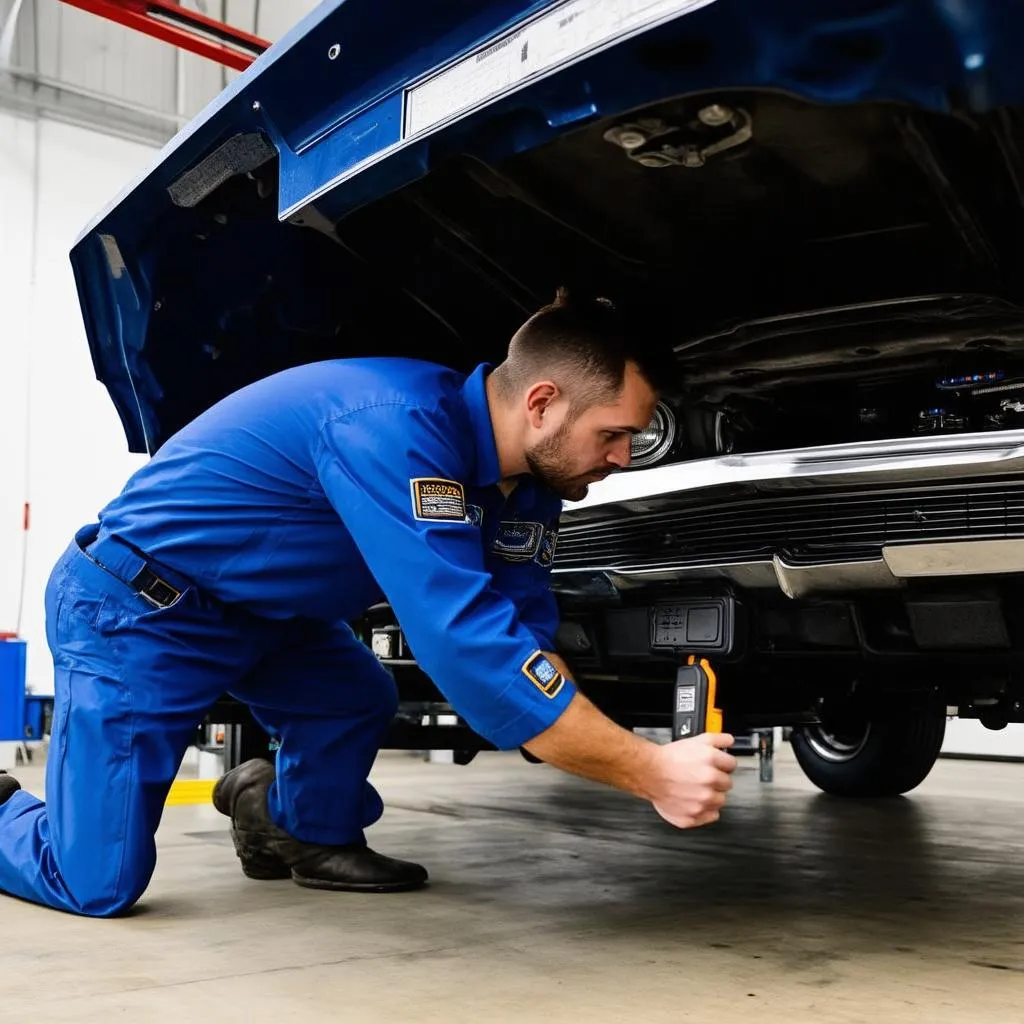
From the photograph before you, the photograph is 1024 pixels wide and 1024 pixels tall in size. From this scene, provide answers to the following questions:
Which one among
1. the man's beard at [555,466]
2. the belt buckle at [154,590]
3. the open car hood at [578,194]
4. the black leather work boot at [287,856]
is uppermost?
the open car hood at [578,194]

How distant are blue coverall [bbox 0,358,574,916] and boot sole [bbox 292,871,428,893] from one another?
369 mm

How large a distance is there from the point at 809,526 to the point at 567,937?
0.72 meters

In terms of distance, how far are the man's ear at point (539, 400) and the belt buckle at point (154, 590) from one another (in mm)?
644

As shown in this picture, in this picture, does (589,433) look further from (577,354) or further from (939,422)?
(939,422)

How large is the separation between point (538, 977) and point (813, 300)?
1.11 metres

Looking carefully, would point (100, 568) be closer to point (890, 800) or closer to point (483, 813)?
point (483, 813)

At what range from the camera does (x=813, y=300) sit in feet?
6.31

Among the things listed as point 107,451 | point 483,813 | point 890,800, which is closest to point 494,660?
point 483,813

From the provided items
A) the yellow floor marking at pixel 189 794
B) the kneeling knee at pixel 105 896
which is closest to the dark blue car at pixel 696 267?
the kneeling knee at pixel 105 896

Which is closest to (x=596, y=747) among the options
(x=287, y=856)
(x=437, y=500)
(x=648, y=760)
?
(x=648, y=760)

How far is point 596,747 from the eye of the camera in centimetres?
151

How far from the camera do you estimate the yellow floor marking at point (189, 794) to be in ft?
12.5

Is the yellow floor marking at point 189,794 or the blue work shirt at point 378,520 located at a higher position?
the blue work shirt at point 378,520

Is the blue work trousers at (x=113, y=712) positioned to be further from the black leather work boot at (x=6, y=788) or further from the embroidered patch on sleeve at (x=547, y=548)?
the embroidered patch on sleeve at (x=547, y=548)
